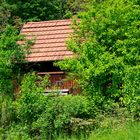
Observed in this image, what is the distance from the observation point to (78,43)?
2158cm

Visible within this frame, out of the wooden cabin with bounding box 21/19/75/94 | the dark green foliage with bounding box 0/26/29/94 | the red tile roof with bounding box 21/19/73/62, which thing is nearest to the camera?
the dark green foliage with bounding box 0/26/29/94

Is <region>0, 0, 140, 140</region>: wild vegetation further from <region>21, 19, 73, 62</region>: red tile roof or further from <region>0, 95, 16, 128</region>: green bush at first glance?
<region>21, 19, 73, 62</region>: red tile roof

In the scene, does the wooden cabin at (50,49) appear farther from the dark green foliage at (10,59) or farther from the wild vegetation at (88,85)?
the wild vegetation at (88,85)

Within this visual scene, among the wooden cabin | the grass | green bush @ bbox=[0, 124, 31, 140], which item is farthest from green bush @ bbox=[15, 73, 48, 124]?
the wooden cabin

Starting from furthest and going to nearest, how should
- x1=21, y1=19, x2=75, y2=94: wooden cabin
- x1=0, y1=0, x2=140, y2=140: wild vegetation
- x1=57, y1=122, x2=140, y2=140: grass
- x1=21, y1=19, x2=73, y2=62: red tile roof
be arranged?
x1=21, y1=19, x2=73, y2=62: red tile roof → x1=21, y1=19, x2=75, y2=94: wooden cabin → x1=0, y1=0, x2=140, y2=140: wild vegetation → x1=57, y1=122, x2=140, y2=140: grass

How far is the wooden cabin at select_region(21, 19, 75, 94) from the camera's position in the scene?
81.8 ft

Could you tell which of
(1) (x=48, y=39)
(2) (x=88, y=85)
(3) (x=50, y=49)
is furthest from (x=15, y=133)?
(1) (x=48, y=39)

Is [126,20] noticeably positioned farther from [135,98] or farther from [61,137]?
[61,137]

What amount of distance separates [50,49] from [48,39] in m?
1.11

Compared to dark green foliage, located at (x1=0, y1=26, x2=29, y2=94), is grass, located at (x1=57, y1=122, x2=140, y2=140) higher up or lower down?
lower down

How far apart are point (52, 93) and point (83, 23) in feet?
14.3

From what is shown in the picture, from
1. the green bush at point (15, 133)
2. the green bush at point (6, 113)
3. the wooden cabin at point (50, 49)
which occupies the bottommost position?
the green bush at point (15, 133)

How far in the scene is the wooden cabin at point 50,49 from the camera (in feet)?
81.8

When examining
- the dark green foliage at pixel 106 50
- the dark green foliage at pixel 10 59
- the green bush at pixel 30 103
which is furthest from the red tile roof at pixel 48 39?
the green bush at pixel 30 103
